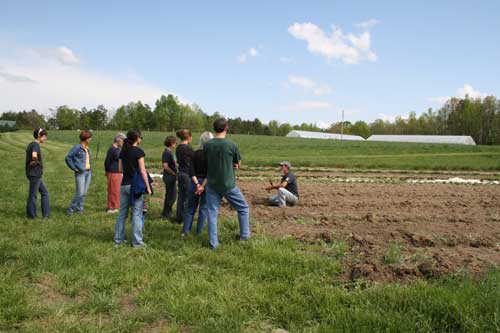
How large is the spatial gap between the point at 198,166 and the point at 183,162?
883mm

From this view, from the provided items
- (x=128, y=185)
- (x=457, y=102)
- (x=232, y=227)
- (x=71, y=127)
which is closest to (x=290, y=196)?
(x=232, y=227)

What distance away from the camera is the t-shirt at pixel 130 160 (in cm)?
658

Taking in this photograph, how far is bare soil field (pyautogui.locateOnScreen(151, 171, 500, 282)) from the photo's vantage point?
5.02 metres

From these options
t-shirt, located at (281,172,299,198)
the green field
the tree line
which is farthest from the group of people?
the tree line

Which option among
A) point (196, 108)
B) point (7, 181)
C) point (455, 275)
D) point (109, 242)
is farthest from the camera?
point (196, 108)

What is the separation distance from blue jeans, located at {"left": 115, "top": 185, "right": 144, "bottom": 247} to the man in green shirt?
116 centimetres

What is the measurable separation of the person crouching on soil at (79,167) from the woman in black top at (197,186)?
3.27 meters

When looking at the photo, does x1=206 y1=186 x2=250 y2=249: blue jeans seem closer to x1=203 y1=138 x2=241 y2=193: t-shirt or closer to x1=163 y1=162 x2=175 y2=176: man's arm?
x1=203 y1=138 x2=241 y2=193: t-shirt

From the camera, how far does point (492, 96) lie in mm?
101312

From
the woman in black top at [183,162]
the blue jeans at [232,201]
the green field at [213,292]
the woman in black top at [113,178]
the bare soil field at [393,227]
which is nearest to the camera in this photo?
the green field at [213,292]

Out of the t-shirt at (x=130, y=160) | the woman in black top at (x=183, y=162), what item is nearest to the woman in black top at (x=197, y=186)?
the woman in black top at (x=183, y=162)

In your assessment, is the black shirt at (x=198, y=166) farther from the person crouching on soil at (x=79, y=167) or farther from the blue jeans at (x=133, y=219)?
the person crouching on soil at (x=79, y=167)

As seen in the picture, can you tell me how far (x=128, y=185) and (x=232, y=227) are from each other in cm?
224

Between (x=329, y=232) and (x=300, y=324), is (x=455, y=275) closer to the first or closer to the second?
(x=300, y=324)
